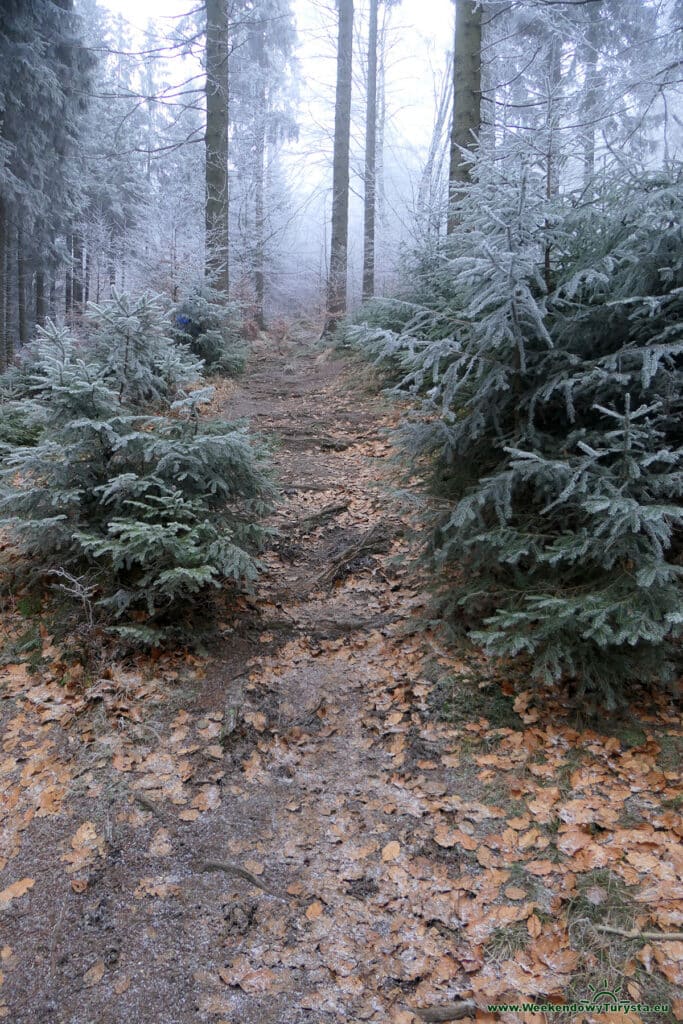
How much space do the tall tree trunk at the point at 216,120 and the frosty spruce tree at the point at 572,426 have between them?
27.6 ft

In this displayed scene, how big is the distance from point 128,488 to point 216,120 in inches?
401

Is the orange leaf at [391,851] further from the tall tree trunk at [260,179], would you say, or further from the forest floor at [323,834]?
the tall tree trunk at [260,179]

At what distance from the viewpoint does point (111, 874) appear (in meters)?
2.78

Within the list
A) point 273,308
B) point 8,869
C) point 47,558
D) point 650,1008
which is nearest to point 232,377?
point 47,558

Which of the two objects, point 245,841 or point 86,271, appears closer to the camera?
point 245,841

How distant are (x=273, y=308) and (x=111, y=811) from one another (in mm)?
25155

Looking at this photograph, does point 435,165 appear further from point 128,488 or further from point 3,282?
point 128,488

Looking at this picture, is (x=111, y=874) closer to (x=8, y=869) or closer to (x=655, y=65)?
(x=8, y=869)

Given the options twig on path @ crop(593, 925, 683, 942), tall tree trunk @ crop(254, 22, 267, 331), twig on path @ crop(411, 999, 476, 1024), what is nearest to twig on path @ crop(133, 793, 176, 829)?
twig on path @ crop(411, 999, 476, 1024)

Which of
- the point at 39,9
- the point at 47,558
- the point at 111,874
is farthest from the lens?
the point at 39,9

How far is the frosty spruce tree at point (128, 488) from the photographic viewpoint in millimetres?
3922

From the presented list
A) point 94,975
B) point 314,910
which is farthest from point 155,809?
point 314,910

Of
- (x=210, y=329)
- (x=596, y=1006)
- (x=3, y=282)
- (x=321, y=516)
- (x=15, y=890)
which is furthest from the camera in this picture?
(x=3, y=282)

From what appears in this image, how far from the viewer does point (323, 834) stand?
9.77ft
